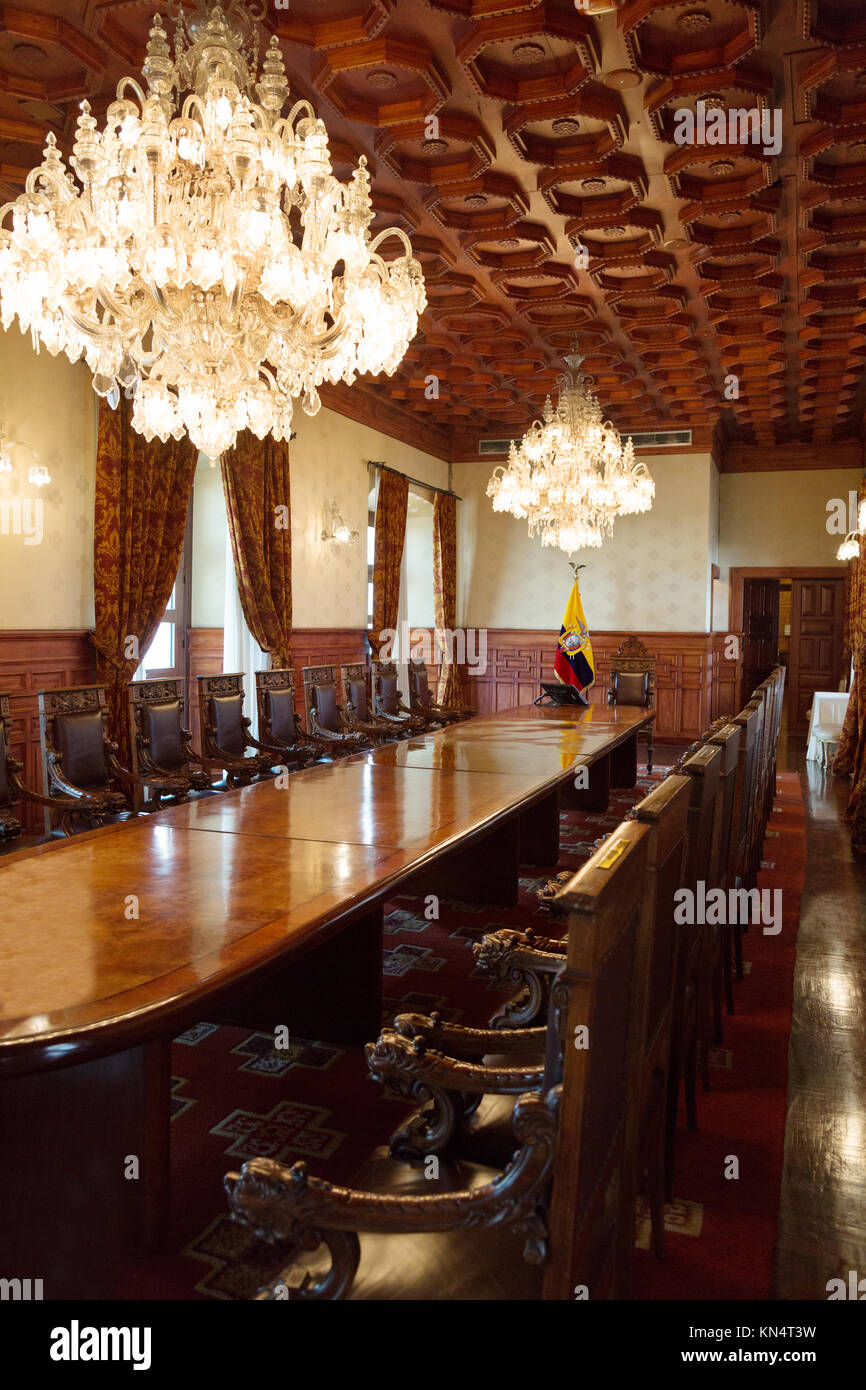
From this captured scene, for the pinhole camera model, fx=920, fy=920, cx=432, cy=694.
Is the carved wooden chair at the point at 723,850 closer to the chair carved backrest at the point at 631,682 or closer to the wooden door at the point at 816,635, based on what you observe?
the chair carved backrest at the point at 631,682

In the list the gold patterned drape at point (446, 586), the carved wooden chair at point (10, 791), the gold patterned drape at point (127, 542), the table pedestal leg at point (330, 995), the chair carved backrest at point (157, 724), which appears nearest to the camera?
the table pedestal leg at point (330, 995)

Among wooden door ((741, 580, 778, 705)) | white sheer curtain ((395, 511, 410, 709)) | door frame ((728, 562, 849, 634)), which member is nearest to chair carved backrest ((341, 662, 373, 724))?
white sheer curtain ((395, 511, 410, 709))

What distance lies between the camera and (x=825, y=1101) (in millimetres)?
2750

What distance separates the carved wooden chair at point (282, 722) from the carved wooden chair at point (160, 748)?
2.19ft

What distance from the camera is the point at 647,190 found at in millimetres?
5434

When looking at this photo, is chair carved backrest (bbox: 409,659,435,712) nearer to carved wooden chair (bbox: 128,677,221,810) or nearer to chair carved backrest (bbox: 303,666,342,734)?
chair carved backrest (bbox: 303,666,342,734)

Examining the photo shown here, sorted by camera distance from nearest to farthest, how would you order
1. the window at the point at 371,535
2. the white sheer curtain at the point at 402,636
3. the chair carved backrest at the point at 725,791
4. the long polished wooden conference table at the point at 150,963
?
1. the long polished wooden conference table at the point at 150,963
2. the chair carved backrest at the point at 725,791
3. the window at the point at 371,535
4. the white sheer curtain at the point at 402,636

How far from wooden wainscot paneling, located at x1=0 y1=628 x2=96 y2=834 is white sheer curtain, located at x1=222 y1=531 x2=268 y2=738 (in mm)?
1880

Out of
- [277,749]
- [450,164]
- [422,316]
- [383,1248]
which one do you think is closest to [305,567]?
[422,316]

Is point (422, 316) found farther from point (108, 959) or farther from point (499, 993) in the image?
point (108, 959)

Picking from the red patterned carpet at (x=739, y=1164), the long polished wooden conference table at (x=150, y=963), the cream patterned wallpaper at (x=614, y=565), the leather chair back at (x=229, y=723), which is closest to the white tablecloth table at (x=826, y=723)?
the cream patterned wallpaper at (x=614, y=565)

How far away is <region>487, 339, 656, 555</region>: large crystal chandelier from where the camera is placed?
757 centimetres

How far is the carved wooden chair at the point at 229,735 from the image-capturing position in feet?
17.0
